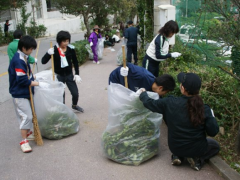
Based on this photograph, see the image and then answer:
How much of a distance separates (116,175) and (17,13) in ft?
70.7

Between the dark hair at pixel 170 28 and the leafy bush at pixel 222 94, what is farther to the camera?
the dark hair at pixel 170 28

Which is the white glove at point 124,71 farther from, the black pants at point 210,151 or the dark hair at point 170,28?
the dark hair at point 170,28

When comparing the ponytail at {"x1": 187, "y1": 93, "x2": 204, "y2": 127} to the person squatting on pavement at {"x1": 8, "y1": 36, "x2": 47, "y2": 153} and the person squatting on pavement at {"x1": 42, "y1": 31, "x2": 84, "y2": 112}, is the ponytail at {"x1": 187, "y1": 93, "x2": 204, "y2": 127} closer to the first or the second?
the person squatting on pavement at {"x1": 8, "y1": 36, "x2": 47, "y2": 153}

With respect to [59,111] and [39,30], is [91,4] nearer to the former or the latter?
[59,111]

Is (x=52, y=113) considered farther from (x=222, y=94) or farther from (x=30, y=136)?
(x=222, y=94)

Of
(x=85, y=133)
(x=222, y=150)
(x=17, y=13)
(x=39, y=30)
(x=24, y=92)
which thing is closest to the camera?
(x=222, y=150)

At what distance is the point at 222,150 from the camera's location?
11.6 feet

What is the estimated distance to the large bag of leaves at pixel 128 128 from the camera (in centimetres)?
336

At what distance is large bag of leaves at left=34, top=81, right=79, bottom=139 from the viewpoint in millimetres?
3988

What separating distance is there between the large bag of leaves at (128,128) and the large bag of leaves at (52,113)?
1028 mm

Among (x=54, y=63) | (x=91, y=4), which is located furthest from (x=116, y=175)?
(x=91, y=4)

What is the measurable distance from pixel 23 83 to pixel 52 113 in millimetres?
641

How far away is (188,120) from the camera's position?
2986 mm

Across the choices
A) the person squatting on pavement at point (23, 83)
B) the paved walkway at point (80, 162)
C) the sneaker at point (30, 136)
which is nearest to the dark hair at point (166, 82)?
the paved walkway at point (80, 162)
